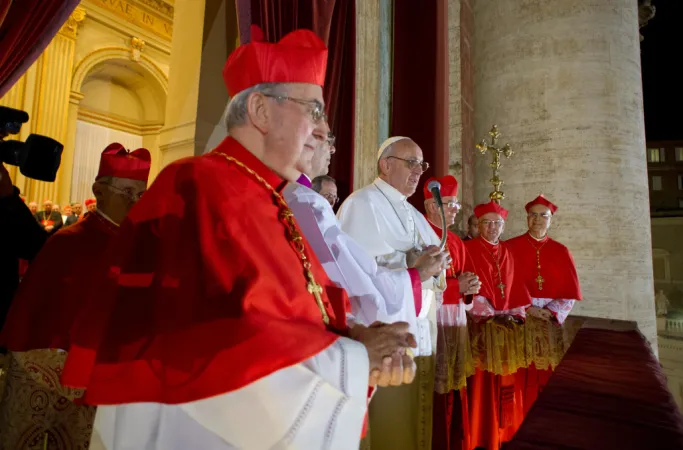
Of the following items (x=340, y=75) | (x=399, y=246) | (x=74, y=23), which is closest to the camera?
(x=399, y=246)

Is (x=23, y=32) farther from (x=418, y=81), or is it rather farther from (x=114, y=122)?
(x=114, y=122)

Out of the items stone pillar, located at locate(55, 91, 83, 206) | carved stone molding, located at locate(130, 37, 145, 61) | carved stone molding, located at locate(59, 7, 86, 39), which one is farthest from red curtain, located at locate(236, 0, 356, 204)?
carved stone molding, located at locate(130, 37, 145, 61)

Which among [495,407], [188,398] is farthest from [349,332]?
[495,407]

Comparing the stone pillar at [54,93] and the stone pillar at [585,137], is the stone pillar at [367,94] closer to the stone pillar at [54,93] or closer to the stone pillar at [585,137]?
the stone pillar at [585,137]

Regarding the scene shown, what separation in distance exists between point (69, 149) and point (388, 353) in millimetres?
12156

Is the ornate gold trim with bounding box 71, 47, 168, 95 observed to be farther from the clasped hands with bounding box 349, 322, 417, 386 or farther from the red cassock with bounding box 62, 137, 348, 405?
the clasped hands with bounding box 349, 322, 417, 386

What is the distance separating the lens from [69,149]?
10.8 meters

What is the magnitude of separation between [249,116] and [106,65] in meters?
12.9

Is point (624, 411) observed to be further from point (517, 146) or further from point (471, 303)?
point (517, 146)

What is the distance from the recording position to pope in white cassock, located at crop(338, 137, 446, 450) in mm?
2654

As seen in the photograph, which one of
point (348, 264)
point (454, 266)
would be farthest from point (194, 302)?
point (454, 266)

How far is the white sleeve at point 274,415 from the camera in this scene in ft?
2.79

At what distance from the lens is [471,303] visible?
156 inches

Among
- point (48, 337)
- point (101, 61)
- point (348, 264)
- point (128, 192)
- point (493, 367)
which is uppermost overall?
point (101, 61)
